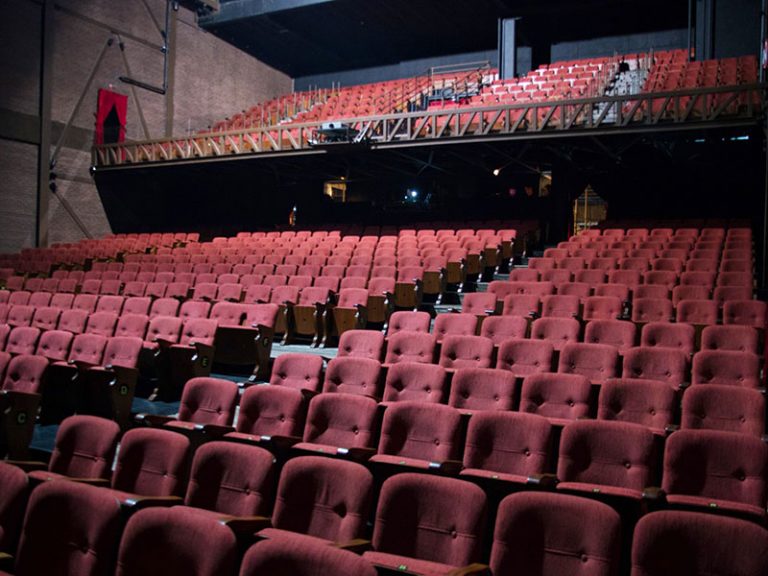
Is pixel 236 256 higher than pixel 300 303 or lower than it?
higher

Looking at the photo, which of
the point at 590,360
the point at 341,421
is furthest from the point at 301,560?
the point at 590,360

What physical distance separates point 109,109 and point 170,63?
4.68ft

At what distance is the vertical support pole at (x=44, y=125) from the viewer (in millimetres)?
8445

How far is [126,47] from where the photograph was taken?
9484 mm

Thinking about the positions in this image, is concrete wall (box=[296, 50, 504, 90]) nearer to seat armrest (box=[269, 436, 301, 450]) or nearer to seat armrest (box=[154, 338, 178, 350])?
seat armrest (box=[154, 338, 178, 350])

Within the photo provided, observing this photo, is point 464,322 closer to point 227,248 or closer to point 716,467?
point 716,467

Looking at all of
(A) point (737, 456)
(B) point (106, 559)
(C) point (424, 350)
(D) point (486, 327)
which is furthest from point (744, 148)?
(B) point (106, 559)

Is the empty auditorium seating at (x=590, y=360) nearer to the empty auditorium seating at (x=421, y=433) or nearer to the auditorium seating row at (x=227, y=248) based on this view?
the empty auditorium seating at (x=421, y=433)

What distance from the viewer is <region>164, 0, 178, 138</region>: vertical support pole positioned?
33.0 ft

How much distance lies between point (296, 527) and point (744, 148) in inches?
272

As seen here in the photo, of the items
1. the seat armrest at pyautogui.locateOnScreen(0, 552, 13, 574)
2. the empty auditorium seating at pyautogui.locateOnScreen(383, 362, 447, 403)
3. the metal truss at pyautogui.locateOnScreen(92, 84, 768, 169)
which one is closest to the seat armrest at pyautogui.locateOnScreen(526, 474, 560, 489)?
the empty auditorium seating at pyautogui.locateOnScreen(383, 362, 447, 403)

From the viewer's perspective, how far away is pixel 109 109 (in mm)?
9258

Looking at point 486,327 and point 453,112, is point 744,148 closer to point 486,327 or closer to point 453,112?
point 453,112

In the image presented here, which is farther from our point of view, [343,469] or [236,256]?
[236,256]
